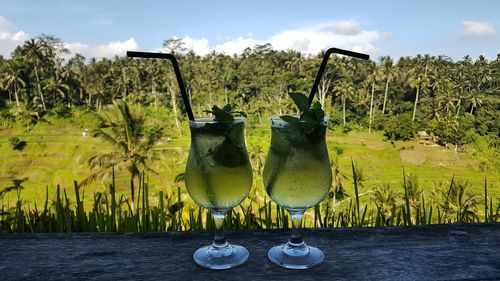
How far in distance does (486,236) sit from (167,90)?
147ft

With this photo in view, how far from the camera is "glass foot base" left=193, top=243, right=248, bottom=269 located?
948mm

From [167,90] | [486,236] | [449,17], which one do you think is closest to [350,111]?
[167,90]

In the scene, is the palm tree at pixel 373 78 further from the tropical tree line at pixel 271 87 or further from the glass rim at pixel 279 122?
the glass rim at pixel 279 122

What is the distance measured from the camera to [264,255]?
3.33 feet

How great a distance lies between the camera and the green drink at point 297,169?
91 centimetres

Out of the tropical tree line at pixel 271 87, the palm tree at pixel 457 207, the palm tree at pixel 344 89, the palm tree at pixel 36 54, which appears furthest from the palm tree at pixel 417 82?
the palm tree at pixel 36 54

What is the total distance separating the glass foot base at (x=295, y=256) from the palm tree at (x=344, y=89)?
139 ft

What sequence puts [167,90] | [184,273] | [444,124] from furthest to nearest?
[167,90] < [444,124] < [184,273]

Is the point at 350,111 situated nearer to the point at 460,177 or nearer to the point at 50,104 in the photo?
the point at 460,177

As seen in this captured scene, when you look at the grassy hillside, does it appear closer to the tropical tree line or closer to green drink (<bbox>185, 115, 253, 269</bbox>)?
the tropical tree line

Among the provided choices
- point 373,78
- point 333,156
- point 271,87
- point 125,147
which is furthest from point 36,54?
point 373,78

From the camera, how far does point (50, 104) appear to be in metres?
42.8

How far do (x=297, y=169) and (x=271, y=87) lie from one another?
44737 millimetres

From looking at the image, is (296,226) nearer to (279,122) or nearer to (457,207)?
(279,122)
